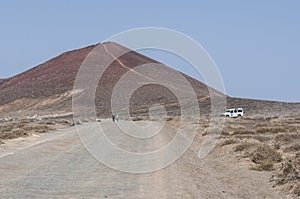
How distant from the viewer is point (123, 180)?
16.4 metres

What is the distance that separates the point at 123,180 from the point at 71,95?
144831mm

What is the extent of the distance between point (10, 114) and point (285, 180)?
14232 cm

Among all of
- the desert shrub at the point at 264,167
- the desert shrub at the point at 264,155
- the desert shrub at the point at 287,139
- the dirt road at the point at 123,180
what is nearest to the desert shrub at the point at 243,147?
the dirt road at the point at 123,180

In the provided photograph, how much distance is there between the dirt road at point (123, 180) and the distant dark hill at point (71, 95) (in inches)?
3641

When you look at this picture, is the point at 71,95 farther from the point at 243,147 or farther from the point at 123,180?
the point at 123,180

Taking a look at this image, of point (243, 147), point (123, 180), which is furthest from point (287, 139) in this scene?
point (123, 180)

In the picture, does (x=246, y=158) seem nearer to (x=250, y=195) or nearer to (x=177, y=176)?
(x=177, y=176)

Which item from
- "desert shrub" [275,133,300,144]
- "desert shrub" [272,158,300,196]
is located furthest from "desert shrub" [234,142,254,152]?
"desert shrub" [272,158,300,196]

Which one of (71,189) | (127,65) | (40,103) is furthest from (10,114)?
(71,189)

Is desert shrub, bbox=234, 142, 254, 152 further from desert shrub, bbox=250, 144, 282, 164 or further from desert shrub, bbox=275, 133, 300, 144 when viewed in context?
desert shrub, bbox=275, 133, 300, 144

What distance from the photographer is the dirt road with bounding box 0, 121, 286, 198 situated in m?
13.7

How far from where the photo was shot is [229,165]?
2162cm

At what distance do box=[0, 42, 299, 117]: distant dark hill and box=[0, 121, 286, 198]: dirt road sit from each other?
92487 mm

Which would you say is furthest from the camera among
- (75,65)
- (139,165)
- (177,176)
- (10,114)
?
(75,65)
